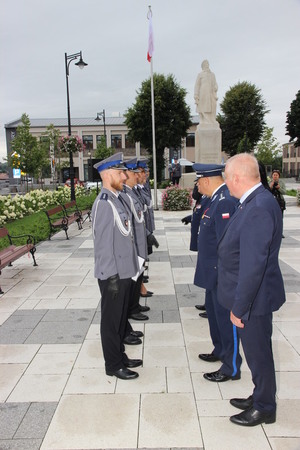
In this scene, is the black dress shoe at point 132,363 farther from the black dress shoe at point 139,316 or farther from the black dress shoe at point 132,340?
the black dress shoe at point 139,316

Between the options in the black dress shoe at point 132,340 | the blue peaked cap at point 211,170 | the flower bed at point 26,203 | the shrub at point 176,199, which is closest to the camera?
the blue peaked cap at point 211,170

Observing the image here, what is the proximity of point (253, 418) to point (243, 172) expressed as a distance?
6.35 ft

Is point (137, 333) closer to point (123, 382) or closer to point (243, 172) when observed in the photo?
point (123, 382)

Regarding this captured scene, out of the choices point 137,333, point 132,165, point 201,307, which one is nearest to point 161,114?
point 132,165

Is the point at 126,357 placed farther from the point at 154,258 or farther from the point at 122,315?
the point at 154,258

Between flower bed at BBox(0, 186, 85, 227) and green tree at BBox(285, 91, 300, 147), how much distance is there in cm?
3760

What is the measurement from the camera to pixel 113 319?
3.81 m

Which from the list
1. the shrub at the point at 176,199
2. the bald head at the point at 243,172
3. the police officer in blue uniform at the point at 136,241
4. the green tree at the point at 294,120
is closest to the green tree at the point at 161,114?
the green tree at the point at 294,120

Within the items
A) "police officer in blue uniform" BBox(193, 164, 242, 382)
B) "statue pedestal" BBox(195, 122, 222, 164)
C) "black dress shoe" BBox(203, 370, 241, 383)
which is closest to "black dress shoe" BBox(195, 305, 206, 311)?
"police officer in blue uniform" BBox(193, 164, 242, 382)

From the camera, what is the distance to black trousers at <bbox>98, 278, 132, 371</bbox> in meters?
3.75

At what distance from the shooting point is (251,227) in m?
2.67

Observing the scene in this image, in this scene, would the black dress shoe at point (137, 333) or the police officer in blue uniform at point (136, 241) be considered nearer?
the police officer in blue uniform at point (136, 241)

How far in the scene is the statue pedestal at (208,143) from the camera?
21406 millimetres

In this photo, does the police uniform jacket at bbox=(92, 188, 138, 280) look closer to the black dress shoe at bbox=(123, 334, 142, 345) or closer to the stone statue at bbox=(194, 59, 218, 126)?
the black dress shoe at bbox=(123, 334, 142, 345)
